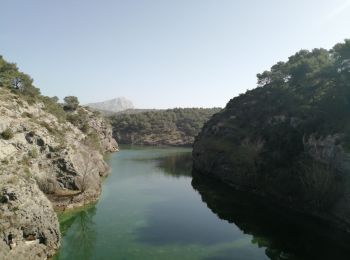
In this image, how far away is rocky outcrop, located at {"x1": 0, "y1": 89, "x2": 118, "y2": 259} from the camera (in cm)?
3092

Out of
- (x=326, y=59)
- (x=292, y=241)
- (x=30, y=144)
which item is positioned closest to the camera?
(x=292, y=241)

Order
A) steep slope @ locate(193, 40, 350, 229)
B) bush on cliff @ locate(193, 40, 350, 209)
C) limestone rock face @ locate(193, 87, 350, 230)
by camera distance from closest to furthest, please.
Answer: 1. limestone rock face @ locate(193, 87, 350, 230)
2. steep slope @ locate(193, 40, 350, 229)
3. bush on cliff @ locate(193, 40, 350, 209)

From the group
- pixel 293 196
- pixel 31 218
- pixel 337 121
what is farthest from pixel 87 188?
pixel 337 121

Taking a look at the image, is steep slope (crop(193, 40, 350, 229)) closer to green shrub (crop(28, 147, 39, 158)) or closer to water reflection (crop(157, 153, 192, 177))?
water reflection (crop(157, 153, 192, 177))

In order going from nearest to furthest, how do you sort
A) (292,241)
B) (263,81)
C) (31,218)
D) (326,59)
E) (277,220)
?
(31,218) → (292,241) → (277,220) → (326,59) → (263,81)

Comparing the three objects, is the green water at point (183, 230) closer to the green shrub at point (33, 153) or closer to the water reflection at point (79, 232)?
the water reflection at point (79, 232)

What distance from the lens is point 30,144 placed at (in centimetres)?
4866

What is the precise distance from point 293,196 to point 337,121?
1283 cm

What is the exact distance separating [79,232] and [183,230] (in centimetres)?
1220

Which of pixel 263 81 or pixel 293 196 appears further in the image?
pixel 263 81

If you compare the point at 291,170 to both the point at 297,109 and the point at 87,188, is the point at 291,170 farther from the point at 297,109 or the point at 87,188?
the point at 87,188

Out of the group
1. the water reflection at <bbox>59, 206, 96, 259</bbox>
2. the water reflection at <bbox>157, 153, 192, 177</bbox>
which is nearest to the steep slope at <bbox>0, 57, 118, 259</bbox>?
the water reflection at <bbox>59, 206, 96, 259</bbox>

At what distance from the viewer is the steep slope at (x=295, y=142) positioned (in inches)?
1770

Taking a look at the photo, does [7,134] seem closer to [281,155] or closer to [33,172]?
[33,172]
